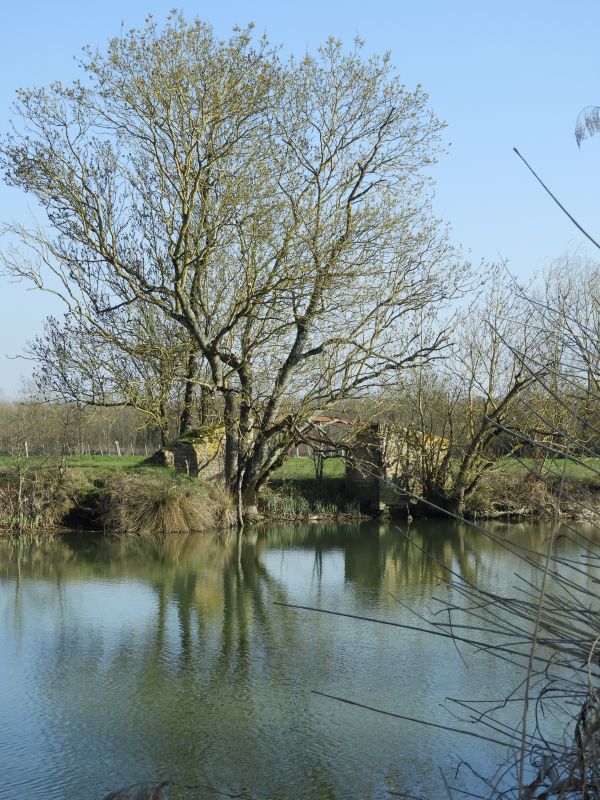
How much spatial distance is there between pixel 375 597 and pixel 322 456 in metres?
8.31

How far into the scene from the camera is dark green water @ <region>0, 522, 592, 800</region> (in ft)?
15.1

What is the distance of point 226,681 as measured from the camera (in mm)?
6270

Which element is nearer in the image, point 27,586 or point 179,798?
point 179,798

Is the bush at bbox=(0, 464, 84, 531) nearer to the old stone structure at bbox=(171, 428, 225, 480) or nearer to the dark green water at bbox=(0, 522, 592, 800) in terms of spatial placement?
the old stone structure at bbox=(171, 428, 225, 480)

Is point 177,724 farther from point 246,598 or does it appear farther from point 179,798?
point 246,598

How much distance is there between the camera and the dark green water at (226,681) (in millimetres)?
4602

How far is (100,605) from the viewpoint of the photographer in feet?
29.7

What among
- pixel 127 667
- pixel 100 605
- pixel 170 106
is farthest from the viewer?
pixel 170 106

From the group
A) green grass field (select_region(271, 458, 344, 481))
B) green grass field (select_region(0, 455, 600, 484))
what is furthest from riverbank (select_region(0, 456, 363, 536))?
green grass field (select_region(271, 458, 344, 481))

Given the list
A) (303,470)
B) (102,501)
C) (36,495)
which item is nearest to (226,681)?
(102,501)

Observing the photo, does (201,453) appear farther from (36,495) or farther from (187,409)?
(36,495)

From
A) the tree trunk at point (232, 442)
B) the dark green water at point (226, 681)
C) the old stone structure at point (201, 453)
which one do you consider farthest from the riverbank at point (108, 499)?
the dark green water at point (226, 681)

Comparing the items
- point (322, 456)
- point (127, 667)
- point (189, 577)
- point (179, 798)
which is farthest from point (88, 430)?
point (179, 798)

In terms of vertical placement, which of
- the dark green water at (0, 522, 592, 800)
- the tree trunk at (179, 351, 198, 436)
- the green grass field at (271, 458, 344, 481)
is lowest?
the dark green water at (0, 522, 592, 800)
